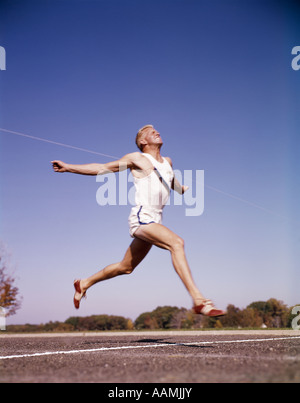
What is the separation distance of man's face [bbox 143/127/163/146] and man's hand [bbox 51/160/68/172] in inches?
40.7

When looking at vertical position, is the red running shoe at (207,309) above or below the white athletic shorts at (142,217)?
below

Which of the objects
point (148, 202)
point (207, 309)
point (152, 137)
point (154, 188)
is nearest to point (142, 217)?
point (148, 202)

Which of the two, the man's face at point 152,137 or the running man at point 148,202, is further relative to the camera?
the man's face at point 152,137

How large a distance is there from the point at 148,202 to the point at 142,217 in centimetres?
19

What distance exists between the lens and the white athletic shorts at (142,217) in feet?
16.6

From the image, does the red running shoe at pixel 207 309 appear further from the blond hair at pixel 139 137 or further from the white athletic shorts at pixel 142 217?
the blond hair at pixel 139 137

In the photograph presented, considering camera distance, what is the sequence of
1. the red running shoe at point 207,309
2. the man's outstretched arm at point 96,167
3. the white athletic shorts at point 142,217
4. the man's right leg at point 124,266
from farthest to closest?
1. the man's right leg at point 124,266
2. the man's outstretched arm at point 96,167
3. the white athletic shorts at point 142,217
4. the red running shoe at point 207,309

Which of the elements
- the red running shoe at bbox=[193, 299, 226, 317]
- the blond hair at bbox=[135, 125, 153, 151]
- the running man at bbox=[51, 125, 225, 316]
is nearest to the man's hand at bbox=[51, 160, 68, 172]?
the running man at bbox=[51, 125, 225, 316]

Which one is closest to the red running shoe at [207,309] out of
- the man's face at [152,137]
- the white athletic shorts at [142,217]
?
the white athletic shorts at [142,217]

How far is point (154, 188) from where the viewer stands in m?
5.16

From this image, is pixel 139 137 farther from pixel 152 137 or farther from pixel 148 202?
pixel 148 202

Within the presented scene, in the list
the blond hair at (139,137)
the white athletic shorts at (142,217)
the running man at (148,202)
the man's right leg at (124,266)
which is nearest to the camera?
the running man at (148,202)

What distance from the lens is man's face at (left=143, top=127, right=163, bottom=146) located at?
555 centimetres
